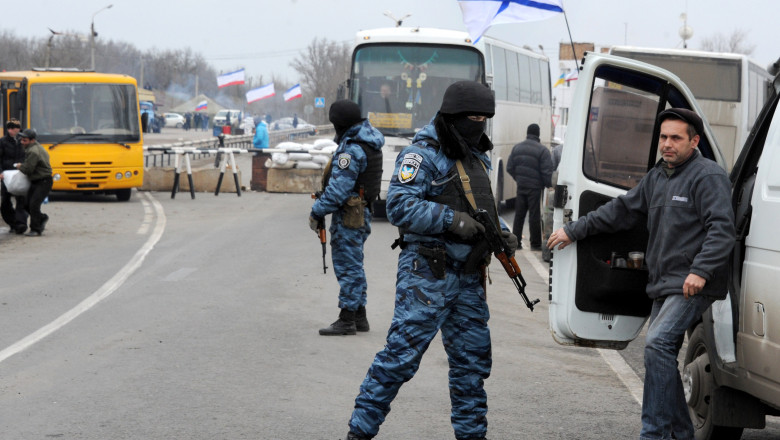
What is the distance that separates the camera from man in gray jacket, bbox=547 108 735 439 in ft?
15.9

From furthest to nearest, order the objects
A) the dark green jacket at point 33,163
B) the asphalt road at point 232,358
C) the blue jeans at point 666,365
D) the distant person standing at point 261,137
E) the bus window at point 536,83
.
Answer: the distant person standing at point 261,137
the bus window at point 536,83
the dark green jacket at point 33,163
the asphalt road at point 232,358
the blue jeans at point 666,365

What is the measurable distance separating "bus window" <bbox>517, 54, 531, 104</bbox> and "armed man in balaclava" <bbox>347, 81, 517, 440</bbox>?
2040cm

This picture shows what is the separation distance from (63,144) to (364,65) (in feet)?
23.4

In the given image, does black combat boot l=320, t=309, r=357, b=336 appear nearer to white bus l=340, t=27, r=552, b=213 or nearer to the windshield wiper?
white bus l=340, t=27, r=552, b=213

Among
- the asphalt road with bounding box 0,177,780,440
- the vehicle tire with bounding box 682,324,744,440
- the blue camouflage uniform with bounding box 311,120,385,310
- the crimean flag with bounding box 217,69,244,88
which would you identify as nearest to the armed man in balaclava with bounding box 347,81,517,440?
the asphalt road with bounding box 0,177,780,440

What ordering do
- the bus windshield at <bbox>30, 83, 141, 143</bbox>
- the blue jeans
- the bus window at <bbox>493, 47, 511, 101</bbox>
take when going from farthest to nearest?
the bus windshield at <bbox>30, 83, 141, 143</bbox> < the bus window at <bbox>493, 47, 511, 101</bbox> < the blue jeans

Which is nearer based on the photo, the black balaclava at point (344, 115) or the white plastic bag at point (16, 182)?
the black balaclava at point (344, 115)

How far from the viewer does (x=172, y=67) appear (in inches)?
5487

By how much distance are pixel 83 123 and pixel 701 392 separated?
20249 mm

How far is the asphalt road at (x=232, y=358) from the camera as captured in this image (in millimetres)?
5934

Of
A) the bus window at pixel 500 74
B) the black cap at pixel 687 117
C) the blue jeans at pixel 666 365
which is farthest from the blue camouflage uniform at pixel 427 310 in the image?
the bus window at pixel 500 74

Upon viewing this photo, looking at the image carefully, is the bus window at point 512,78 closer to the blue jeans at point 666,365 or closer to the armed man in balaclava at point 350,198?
the armed man in balaclava at point 350,198

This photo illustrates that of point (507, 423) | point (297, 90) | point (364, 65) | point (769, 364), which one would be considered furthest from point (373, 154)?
point (297, 90)

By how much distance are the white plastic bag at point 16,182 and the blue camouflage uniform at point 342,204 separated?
9.54 m
